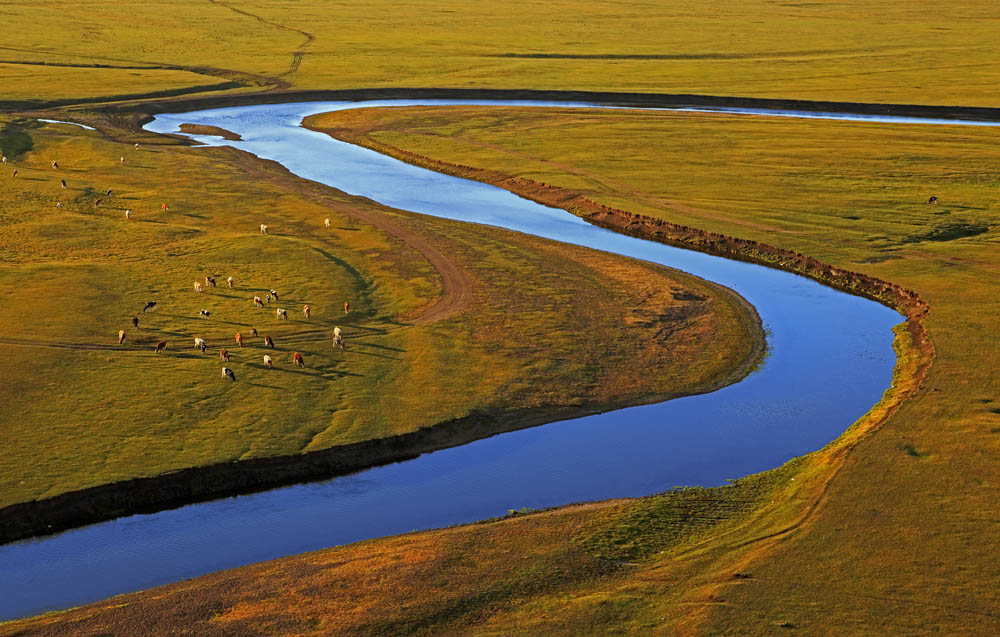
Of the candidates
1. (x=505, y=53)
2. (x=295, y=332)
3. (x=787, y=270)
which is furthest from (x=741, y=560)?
(x=505, y=53)

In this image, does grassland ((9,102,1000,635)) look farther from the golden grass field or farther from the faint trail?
the faint trail

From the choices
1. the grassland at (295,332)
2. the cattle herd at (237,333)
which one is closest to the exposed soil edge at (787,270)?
the grassland at (295,332)

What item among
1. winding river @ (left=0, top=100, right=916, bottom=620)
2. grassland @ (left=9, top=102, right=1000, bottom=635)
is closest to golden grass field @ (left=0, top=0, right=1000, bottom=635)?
grassland @ (left=9, top=102, right=1000, bottom=635)

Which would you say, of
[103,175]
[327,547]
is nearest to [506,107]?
[103,175]

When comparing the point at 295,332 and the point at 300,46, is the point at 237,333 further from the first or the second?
the point at 300,46

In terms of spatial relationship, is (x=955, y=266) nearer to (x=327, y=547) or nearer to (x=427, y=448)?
(x=427, y=448)
